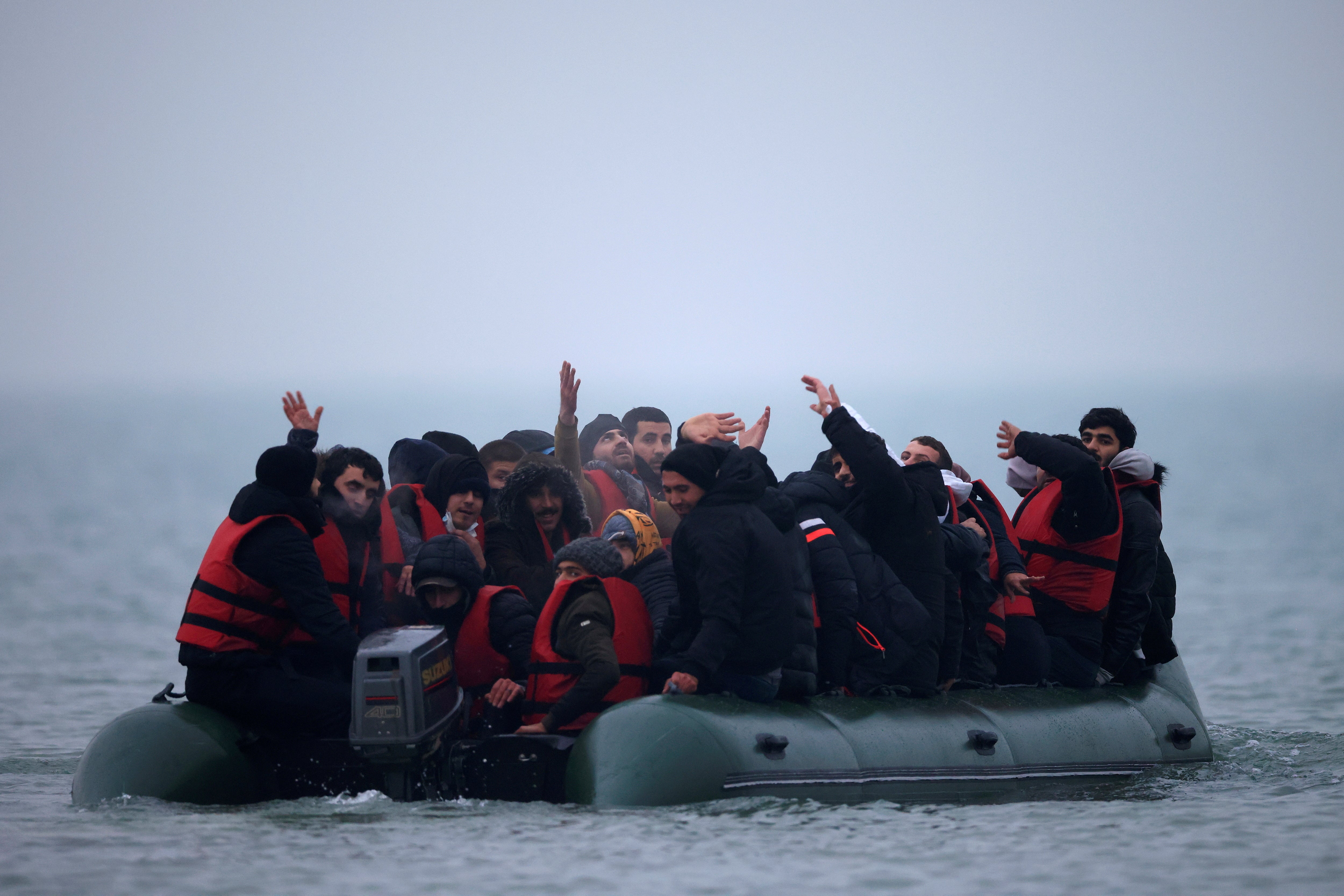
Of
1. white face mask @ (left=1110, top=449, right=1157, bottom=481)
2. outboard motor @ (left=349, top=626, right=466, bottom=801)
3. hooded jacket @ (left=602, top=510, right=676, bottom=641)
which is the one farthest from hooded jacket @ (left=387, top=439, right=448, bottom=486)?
white face mask @ (left=1110, top=449, right=1157, bottom=481)

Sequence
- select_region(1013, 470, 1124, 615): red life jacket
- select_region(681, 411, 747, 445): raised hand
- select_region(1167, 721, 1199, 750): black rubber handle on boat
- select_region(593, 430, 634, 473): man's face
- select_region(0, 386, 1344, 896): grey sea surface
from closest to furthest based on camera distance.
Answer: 1. select_region(0, 386, 1344, 896): grey sea surface
2. select_region(681, 411, 747, 445): raised hand
3. select_region(1013, 470, 1124, 615): red life jacket
4. select_region(1167, 721, 1199, 750): black rubber handle on boat
5. select_region(593, 430, 634, 473): man's face

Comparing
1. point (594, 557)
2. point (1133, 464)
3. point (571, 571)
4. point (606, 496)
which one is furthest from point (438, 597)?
point (1133, 464)

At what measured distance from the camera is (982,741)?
302 inches

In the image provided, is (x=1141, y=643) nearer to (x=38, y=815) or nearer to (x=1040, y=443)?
(x=1040, y=443)

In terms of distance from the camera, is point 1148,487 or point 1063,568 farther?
point 1148,487

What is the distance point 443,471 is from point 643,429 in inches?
72.0

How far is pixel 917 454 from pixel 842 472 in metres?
0.58

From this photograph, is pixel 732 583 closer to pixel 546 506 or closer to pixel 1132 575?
pixel 546 506

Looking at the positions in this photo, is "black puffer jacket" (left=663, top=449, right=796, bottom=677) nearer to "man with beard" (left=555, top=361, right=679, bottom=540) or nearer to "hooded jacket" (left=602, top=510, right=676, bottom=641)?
"hooded jacket" (left=602, top=510, right=676, bottom=641)

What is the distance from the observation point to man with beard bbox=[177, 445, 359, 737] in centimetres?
659

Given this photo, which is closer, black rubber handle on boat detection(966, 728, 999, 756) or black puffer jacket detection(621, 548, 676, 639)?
black puffer jacket detection(621, 548, 676, 639)

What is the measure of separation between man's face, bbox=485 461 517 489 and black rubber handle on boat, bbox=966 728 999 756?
2800 millimetres

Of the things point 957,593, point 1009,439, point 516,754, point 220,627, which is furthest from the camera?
point 1009,439

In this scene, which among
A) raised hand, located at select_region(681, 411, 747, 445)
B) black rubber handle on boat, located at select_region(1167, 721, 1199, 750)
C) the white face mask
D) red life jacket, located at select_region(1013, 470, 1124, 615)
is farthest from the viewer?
black rubber handle on boat, located at select_region(1167, 721, 1199, 750)
